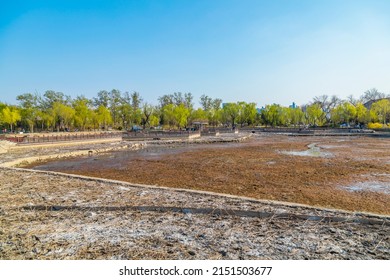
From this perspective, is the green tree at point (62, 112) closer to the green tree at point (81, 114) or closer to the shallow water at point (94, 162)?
the green tree at point (81, 114)

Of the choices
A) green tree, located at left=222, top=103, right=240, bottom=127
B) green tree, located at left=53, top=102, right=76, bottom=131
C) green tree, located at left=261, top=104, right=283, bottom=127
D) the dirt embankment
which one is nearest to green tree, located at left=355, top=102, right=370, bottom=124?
green tree, located at left=261, top=104, right=283, bottom=127

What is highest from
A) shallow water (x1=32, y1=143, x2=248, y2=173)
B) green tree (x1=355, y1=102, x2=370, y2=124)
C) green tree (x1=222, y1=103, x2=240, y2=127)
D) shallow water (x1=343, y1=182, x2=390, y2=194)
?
green tree (x1=222, y1=103, x2=240, y2=127)

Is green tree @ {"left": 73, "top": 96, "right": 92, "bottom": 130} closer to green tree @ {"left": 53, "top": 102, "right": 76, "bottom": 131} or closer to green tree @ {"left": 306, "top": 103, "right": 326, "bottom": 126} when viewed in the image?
green tree @ {"left": 53, "top": 102, "right": 76, "bottom": 131}

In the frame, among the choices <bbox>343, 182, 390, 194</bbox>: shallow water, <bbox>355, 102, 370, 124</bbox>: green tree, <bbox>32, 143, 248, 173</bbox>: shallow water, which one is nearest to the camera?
<bbox>343, 182, 390, 194</bbox>: shallow water

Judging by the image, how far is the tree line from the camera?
157 ft

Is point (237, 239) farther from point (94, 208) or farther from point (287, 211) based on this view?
point (94, 208)

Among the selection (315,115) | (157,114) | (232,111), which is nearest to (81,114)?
(157,114)

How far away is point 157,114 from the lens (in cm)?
6931

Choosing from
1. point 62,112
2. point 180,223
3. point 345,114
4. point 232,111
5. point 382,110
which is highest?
point 232,111

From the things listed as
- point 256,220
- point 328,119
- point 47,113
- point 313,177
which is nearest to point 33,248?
point 256,220

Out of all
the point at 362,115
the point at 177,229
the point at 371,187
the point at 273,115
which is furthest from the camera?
the point at 273,115

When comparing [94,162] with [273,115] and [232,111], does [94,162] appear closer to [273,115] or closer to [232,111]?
[232,111]

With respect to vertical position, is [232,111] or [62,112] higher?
[232,111]
